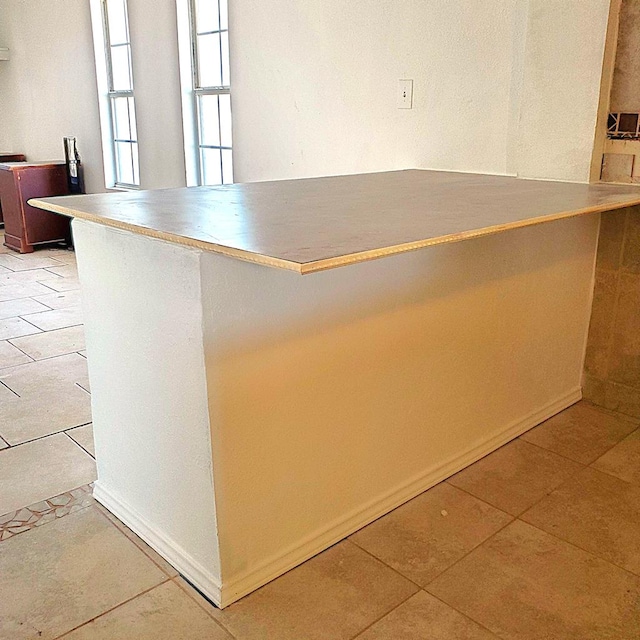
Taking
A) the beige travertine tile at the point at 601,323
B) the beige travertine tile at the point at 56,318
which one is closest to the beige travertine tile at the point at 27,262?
the beige travertine tile at the point at 56,318

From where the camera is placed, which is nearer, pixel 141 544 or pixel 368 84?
pixel 141 544

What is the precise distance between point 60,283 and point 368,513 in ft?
11.3

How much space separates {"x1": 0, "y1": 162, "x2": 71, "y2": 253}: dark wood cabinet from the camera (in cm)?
550

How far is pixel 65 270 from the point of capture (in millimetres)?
5066

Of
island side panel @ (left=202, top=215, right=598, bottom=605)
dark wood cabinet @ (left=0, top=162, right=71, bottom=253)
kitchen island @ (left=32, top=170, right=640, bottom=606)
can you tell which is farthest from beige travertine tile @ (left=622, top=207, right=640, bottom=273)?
dark wood cabinet @ (left=0, top=162, right=71, bottom=253)

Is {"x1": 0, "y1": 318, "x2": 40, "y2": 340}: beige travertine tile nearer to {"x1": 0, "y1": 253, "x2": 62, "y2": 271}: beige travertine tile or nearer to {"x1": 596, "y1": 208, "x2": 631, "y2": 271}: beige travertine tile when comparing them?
{"x1": 0, "y1": 253, "x2": 62, "y2": 271}: beige travertine tile

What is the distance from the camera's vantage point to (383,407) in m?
1.90

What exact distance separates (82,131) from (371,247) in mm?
5076

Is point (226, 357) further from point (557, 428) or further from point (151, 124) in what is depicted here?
point (151, 124)

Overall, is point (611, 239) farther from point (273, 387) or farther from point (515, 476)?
point (273, 387)

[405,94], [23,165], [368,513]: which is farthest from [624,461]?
[23,165]

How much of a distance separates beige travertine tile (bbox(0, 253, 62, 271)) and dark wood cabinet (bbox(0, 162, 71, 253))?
17 cm

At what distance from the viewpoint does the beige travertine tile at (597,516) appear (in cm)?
182

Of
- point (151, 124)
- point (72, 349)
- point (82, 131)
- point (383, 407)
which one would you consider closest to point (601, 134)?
point (383, 407)
